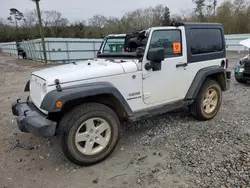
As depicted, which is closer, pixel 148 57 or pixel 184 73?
pixel 148 57

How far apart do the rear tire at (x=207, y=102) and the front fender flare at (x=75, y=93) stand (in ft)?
6.27

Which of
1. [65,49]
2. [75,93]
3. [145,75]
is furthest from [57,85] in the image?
[65,49]

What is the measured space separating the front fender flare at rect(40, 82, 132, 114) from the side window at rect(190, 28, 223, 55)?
1904 mm

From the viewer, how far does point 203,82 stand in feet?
14.4

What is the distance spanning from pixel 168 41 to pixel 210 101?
67.9 inches

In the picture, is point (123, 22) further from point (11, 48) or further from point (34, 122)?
point (34, 122)

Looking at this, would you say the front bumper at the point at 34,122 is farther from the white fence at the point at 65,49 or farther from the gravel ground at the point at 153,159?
the white fence at the point at 65,49

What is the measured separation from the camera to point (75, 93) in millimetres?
2818

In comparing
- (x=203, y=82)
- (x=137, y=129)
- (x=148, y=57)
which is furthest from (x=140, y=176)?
(x=203, y=82)

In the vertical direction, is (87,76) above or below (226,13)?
below

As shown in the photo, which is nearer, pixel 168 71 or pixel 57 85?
pixel 57 85

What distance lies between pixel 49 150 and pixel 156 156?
1.72 meters

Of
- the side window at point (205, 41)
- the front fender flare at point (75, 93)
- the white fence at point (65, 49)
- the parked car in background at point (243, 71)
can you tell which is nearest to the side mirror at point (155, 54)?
the front fender flare at point (75, 93)

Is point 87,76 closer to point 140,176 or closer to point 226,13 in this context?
point 140,176
